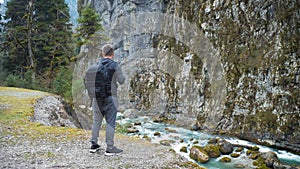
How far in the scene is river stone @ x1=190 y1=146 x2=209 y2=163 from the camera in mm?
12805

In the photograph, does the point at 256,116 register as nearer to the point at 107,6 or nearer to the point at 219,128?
the point at 219,128

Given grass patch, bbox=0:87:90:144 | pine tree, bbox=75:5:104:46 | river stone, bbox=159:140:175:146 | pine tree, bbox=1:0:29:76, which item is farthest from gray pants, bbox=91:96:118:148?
pine tree, bbox=1:0:29:76

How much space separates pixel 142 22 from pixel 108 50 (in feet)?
137

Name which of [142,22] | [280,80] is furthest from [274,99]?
[142,22]

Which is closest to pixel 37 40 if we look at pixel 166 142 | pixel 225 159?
pixel 166 142

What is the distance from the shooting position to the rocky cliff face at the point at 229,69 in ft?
54.6

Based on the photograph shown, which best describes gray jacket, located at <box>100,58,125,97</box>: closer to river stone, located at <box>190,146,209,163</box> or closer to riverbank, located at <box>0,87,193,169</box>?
riverbank, located at <box>0,87,193,169</box>

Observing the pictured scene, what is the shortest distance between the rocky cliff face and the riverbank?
484 inches

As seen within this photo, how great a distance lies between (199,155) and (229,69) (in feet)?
37.0

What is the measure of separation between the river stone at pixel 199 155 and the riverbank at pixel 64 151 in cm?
660

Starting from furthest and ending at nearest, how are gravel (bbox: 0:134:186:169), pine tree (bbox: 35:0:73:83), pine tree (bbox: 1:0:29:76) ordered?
pine tree (bbox: 35:0:73:83)
pine tree (bbox: 1:0:29:76)
gravel (bbox: 0:134:186:169)

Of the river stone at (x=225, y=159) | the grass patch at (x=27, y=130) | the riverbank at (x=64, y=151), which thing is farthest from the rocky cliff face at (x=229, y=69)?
the riverbank at (x=64, y=151)

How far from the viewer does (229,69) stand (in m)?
22.1

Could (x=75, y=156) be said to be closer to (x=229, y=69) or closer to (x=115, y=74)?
(x=115, y=74)
